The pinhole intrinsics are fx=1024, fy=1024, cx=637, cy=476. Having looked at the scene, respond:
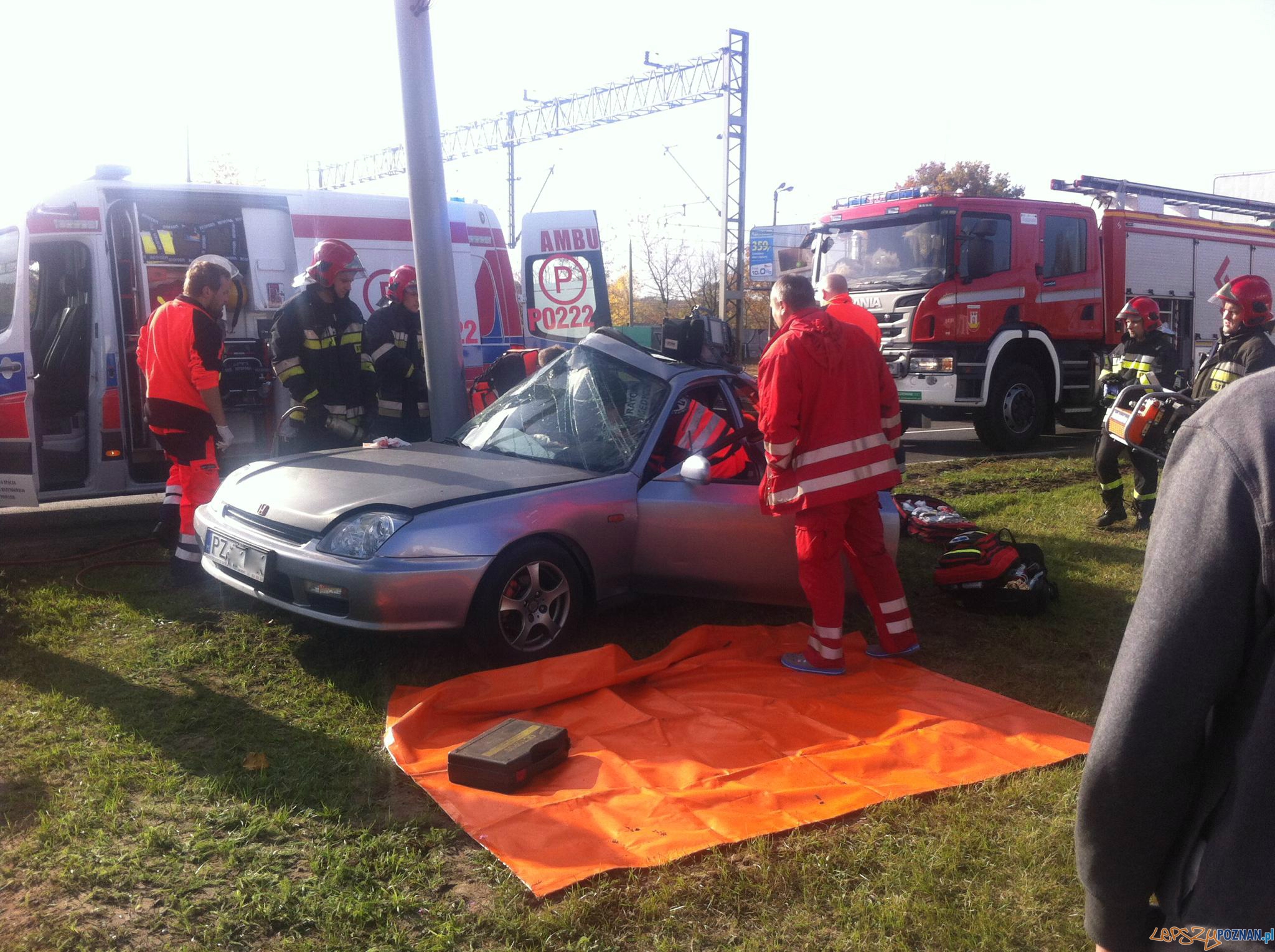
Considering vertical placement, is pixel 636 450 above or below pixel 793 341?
below

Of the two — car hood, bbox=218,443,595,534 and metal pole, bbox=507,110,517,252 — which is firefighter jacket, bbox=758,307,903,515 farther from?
metal pole, bbox=507,110,517,252

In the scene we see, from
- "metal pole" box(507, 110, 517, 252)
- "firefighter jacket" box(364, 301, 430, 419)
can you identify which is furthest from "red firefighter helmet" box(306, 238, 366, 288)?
"metal pole" box(507, 110, 517, 252)

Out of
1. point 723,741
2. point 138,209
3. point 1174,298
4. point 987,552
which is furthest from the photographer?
point 1174,298

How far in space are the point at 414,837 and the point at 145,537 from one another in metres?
4.88

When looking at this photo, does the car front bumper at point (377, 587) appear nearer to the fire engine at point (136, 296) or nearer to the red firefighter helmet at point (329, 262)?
the red firefighter helmet at point (329, 262)

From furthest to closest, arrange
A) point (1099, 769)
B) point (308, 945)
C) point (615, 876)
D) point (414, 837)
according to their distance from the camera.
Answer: point (414, 837)
point (615, 876)
point (308, 945)
point (1099, 769)

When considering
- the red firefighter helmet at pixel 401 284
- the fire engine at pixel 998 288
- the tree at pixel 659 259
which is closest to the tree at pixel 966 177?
the tree at pixel 659 259

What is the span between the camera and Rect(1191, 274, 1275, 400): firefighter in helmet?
6.69m

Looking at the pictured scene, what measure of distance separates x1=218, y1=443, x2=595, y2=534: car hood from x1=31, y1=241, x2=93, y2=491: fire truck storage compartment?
3.32 metres

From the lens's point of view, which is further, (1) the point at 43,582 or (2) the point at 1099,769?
(1) the point at 43,582

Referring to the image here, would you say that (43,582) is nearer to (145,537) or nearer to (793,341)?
(145,537)

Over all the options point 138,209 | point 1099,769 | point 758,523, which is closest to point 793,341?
point 758,523

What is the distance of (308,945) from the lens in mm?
2553

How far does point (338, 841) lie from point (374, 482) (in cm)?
198
